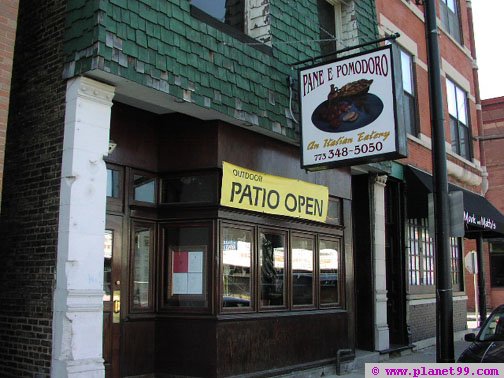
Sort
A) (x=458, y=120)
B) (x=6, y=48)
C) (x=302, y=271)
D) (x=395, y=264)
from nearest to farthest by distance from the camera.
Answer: (x=6, y=48)
(x=302, y=271)
(x=395, y=264)
(x=458, y=120)

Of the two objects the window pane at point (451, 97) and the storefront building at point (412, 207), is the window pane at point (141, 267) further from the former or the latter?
the window pane at point (451, 97)

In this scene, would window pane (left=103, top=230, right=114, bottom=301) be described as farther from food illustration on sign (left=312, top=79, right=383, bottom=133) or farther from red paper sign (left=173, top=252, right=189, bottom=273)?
food illustration on sign (left=312, top=79, right=383, bottom=133)

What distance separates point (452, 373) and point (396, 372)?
1.86 feet

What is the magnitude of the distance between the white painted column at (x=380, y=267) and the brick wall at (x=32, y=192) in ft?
23.4

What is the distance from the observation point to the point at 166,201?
7.87 meters

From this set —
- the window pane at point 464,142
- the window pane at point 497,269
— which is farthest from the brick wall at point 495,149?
the window pane at point 464,142

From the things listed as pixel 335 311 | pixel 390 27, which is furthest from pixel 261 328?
pixel 390 27

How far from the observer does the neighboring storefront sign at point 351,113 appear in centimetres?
779

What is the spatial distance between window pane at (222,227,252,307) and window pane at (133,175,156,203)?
1119 millimetres

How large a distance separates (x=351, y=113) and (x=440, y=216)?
1882mm

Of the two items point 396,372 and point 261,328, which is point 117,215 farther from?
point 396,372

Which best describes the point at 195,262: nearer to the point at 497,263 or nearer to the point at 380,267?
the point at 380,267

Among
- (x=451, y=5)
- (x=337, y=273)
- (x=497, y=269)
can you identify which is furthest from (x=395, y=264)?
(x=497, y=269)

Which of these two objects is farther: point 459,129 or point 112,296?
point 459,129
